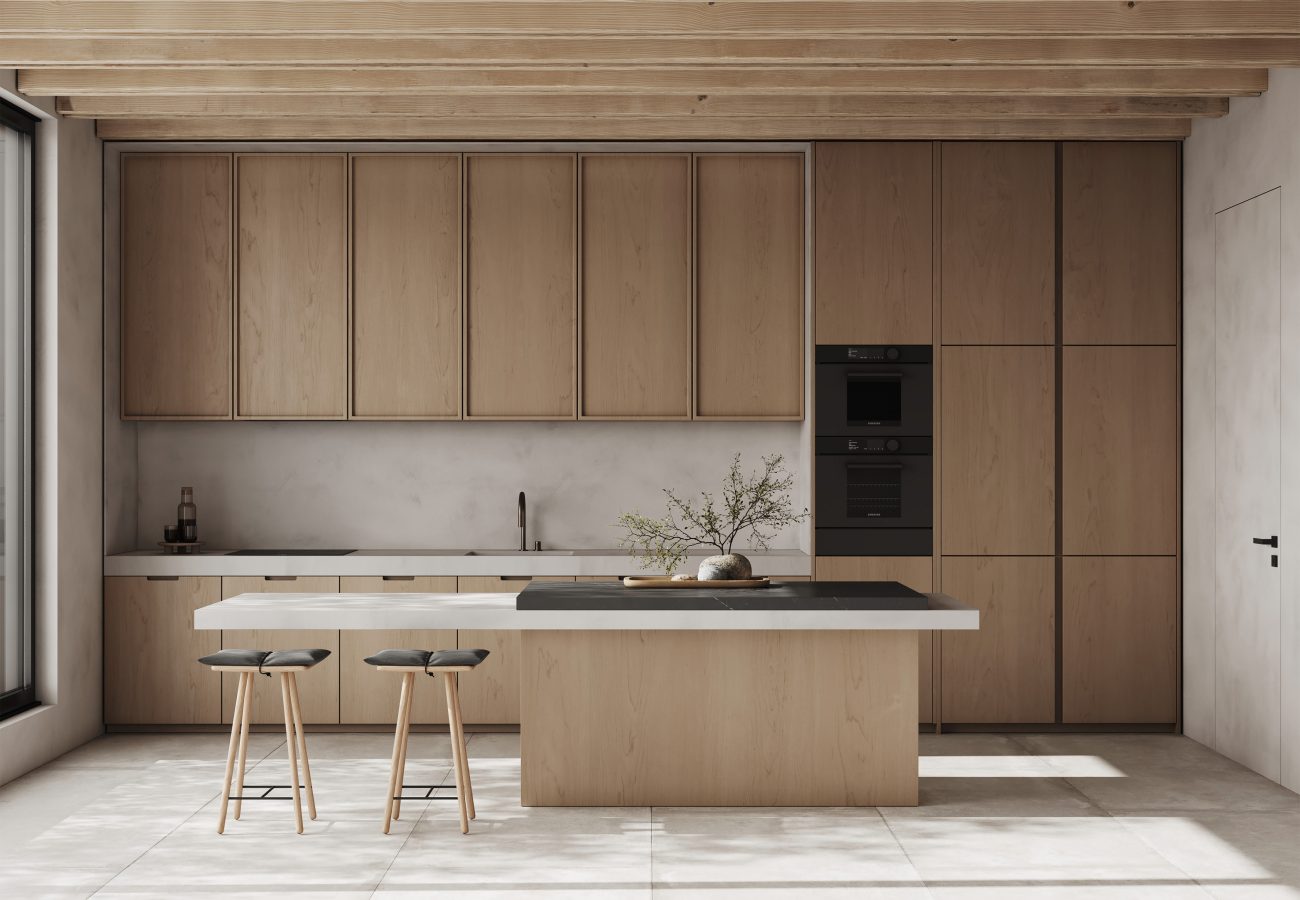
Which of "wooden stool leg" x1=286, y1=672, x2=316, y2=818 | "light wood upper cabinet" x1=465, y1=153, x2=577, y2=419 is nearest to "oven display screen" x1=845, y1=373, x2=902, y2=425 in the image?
"light wood upper cabinet" x1=465, y1=153, x2=577, y2=419

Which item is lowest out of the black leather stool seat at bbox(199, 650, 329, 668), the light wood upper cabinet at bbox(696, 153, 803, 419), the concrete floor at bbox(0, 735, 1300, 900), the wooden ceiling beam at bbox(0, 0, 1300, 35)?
the concrete floor at bbox(0, 735, 1300, 900)

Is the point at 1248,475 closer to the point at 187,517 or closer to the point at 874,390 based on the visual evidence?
the point at 874,390

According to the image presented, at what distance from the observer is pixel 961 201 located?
6113 millimetres

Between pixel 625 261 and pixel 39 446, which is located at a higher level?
pixel 625 261

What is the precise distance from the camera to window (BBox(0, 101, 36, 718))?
5.31 m

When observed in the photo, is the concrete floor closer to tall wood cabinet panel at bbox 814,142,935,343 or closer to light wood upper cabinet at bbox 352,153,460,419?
light wood upper cabinet at bbox 352,153,460,419

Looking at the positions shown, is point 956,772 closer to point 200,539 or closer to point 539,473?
point 539,473

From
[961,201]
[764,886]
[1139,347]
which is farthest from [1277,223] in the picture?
[764,886]

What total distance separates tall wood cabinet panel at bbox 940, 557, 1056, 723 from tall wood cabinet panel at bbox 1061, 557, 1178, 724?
100mm

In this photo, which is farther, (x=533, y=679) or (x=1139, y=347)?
(x=1139, y=347)

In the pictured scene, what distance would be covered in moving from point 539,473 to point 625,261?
4.24 ft

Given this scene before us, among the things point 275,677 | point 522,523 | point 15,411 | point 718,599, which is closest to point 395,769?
point 718,599

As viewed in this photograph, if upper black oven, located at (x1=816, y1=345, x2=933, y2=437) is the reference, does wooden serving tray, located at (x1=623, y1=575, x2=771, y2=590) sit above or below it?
below

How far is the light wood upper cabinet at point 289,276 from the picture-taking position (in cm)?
628
